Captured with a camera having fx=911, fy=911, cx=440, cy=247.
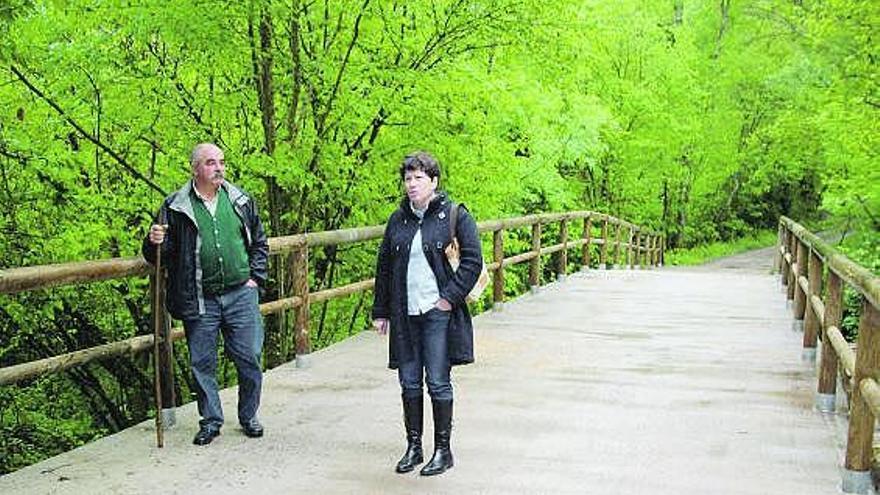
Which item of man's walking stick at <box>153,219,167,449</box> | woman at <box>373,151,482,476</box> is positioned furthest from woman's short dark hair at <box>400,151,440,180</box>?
man's walking stick at <box>153,219,167,449</box>

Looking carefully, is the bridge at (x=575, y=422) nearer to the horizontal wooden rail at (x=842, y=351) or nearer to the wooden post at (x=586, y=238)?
the horizontal wooden rail at (x=842, y=351)

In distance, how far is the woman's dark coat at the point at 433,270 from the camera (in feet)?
14.0

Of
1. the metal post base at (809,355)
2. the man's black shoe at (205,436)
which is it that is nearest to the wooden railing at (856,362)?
the metal post base at (809,355)

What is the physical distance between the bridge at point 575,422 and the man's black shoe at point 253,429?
50mm

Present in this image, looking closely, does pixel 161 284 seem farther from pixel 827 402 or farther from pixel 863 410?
pixel 827 402

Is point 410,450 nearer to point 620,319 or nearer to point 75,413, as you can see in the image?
point 620,319

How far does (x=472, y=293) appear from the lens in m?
4.34

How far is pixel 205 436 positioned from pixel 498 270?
5.79m

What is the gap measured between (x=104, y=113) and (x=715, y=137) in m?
22.0

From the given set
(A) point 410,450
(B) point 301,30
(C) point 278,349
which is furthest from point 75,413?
(A) point 410,450

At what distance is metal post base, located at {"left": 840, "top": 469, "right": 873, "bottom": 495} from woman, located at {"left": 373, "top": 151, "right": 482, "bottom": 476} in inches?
72.1

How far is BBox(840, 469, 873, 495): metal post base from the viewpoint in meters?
4.18

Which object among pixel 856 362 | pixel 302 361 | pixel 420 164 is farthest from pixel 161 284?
pixel 856 362

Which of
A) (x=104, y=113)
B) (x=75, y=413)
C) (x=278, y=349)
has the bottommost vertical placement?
(x=75, y=413)
